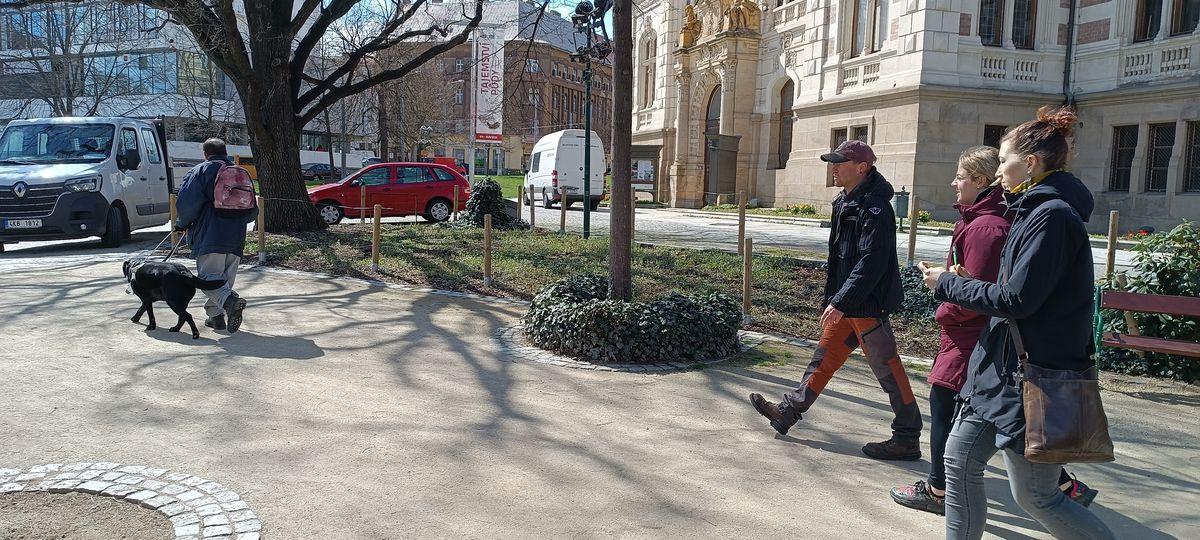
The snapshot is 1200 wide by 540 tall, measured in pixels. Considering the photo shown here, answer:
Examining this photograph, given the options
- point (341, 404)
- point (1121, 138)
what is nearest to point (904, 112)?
point (1121, 138)

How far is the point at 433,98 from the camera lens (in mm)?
49156

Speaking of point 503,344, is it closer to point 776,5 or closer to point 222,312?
point 222,312

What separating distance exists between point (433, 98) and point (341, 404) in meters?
46.0

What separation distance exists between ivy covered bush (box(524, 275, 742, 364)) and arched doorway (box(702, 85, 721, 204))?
25.0 metres

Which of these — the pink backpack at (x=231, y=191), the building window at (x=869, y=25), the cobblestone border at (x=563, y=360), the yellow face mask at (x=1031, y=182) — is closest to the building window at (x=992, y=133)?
the building window at (x=869, y=25)

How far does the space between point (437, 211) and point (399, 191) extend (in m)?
1.05

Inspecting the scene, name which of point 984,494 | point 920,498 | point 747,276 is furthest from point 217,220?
point 984,494

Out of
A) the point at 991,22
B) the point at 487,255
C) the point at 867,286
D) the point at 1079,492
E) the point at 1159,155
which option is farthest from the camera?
the point at 991,22

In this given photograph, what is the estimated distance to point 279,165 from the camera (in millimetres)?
14898

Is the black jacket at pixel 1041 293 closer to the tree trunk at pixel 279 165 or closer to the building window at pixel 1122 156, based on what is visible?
the tree trunk at pixel 279 165

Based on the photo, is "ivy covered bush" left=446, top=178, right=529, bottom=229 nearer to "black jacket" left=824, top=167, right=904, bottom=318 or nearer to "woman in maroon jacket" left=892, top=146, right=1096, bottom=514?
"black jacket" left=824, top=167, right=904, bottom=318

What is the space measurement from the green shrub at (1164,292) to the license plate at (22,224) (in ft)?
45.9

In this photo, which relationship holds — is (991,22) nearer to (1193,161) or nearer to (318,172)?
(1193,161)

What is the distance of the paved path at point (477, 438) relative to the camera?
3822 millimetres
